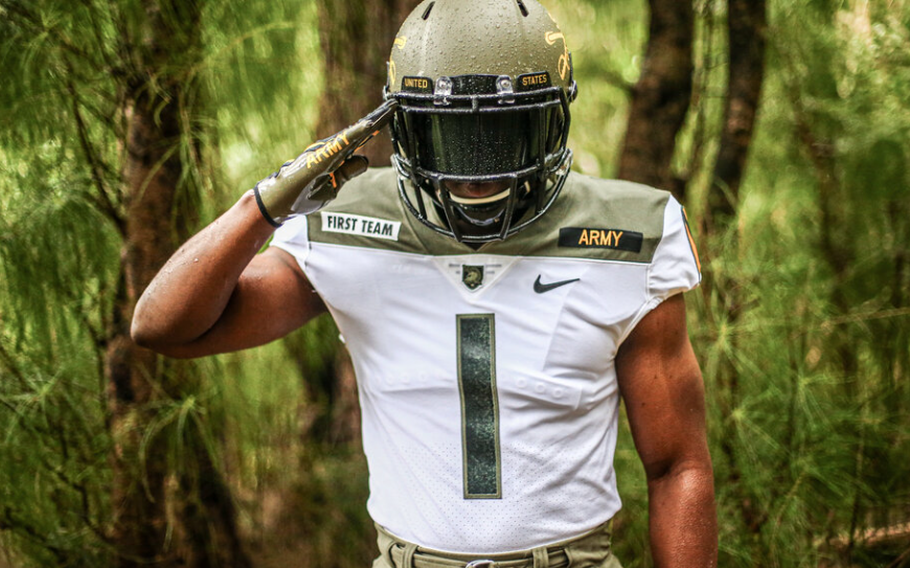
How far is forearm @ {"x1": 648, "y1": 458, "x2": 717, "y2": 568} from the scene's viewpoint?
164cm

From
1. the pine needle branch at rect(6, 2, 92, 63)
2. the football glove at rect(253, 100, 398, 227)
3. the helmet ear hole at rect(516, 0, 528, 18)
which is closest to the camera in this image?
the football glove at rect(253, 100, 398, 227)

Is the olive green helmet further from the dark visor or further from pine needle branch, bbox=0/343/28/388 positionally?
pine needle branch, bbox=0/343/28/388

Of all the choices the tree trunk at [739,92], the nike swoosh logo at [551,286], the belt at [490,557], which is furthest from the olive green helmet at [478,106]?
the tree trunk at [739,92]

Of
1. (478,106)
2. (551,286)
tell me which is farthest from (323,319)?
(478,106)

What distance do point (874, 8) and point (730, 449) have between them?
5.97 ft

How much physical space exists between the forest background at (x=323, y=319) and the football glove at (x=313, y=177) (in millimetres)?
698

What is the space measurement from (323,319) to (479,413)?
122 cm

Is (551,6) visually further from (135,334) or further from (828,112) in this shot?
(135,334)

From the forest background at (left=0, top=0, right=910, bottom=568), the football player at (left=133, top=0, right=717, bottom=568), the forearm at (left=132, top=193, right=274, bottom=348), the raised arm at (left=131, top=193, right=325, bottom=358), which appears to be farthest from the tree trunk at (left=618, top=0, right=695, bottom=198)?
the forearm at (left=132, top=193, right=274, bottom=348)

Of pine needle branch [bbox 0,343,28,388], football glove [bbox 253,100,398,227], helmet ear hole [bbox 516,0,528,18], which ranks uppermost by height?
helmet ear hole [bbox 516,0,528,18]

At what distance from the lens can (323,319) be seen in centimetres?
269

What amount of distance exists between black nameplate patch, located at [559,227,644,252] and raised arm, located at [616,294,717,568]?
5.7 inches

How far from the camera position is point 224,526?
2336mm

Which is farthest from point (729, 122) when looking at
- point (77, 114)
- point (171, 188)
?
point (77, 114)
